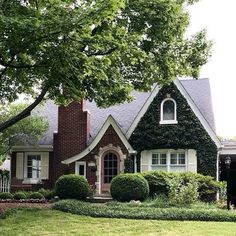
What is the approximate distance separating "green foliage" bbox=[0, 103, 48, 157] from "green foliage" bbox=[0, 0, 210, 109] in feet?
20.6

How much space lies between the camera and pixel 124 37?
635 inches

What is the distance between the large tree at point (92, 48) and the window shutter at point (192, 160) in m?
6.28

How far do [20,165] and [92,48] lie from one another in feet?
51.0

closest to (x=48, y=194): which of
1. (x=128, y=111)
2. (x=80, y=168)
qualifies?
(x=80, y=168)

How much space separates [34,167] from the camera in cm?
2942

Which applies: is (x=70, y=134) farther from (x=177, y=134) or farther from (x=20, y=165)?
(x=177, y=134)

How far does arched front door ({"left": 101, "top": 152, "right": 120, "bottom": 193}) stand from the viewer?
87.0 ft

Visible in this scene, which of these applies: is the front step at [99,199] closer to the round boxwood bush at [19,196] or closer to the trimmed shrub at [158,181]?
the trimmed shrub at [158,181]

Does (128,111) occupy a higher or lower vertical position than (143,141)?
higher

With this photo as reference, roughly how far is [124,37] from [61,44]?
386cm

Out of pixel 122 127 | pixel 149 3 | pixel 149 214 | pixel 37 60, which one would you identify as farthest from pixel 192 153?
pixel 37 60

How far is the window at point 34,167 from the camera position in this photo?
29.3m

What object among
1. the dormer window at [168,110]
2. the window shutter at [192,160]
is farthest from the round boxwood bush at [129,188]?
the dormer window at [168,110]

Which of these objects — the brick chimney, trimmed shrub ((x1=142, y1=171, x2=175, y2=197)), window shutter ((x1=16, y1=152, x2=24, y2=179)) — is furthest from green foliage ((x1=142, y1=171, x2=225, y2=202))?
window shutter ((x1=16, y1=152, x2=24, y2=179))
